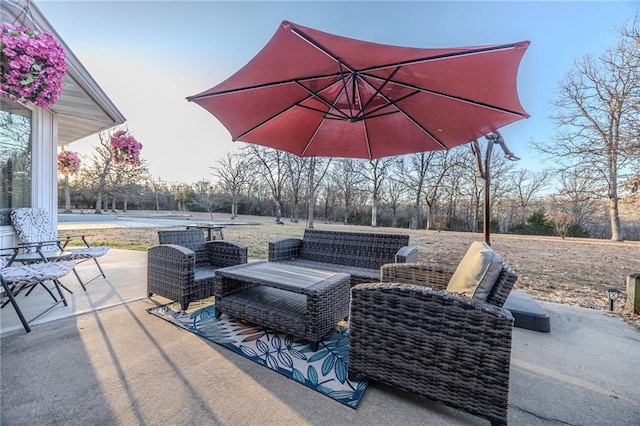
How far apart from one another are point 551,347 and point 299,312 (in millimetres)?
2323

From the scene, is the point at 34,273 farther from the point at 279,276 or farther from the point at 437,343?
the point at 437,343

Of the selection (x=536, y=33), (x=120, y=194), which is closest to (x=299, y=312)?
(x=536, y=33)

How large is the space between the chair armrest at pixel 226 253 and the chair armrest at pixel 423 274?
1892 millimetres

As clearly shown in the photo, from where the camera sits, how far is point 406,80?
2.43 metres

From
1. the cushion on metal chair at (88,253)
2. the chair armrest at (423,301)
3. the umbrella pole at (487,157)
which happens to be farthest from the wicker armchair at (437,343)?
the cushion on metal chair at (88,253)

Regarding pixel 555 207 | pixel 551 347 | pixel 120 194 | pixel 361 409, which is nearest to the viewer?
pixel 361 409

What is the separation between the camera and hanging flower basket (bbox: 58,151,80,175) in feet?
18.4

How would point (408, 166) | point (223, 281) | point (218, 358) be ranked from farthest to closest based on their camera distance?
point (408, 166) → point (223, 281) → point (218, 358)

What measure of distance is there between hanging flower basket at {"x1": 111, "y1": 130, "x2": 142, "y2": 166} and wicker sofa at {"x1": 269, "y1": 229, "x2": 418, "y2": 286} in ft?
11.9

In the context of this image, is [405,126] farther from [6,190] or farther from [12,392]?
[6,190]

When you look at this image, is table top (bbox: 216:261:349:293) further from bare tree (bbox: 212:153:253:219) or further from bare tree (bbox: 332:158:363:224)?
bare tree (bbox: 212:153:253:219)

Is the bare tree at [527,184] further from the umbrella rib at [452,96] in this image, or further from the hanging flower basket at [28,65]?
the hanging flower basket at [28,65]

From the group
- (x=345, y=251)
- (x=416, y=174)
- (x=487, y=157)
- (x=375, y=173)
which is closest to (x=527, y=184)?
(x=416, y=174)

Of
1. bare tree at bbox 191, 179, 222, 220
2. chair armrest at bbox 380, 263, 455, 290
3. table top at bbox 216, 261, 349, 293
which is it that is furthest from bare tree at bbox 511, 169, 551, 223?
bare tree at bbox 191, 179, 222, 220
